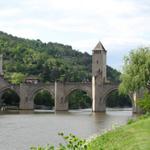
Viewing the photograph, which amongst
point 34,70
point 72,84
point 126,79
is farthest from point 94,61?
point 34,70

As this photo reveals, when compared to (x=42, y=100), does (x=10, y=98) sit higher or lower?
higher

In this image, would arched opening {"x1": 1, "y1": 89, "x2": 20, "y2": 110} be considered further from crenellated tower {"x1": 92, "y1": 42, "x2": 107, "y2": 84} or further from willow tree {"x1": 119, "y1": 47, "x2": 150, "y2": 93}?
willow tree {"x1": 119, "y1": 47, "x2": 150, "y2": 93}

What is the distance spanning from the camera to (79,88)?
92812mm

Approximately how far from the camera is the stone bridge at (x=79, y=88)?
89.9m

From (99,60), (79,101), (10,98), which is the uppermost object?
(99,60)

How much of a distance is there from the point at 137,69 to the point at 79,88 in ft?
103

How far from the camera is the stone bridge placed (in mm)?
89938

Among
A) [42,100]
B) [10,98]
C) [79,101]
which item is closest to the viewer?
[10,98]

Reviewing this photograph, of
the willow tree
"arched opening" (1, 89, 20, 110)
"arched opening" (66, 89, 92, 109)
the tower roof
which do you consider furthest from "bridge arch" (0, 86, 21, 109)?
the willow tree

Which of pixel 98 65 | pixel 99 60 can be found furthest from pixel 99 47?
pixel 98 65

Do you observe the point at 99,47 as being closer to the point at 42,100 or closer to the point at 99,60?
the point at 99,60

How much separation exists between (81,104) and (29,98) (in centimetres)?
2876

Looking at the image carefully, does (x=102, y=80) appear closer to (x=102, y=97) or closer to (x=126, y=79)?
(x=102, y=97)

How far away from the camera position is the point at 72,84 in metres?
94.0
